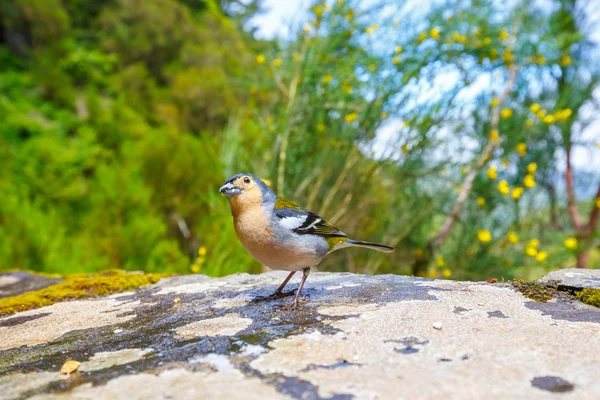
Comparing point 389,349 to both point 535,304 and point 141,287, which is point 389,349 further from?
point 141,287

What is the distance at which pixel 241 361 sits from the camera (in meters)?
1.68

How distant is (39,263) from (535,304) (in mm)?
5275

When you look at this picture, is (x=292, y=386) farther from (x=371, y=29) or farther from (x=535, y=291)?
(x=371, y=29)

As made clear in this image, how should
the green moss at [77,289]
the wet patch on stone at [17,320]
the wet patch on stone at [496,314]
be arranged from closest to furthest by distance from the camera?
the wet patch on stone at [496,314] → the wet patch on stone at [17,320] → the green moss at [77,289]

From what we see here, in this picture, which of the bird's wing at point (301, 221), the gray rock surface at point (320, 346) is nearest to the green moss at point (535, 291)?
the gray rock surface at point (320, 346)

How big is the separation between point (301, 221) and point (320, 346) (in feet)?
3.35

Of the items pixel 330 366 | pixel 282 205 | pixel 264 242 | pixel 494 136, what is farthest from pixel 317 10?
pixel 330 366

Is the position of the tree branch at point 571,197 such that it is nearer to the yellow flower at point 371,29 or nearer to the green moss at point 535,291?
the yellow flower at point 371,29

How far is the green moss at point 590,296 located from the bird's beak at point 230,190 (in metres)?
1.87

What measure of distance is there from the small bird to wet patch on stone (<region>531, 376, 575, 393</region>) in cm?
127

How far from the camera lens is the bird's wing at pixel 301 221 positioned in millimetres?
2633

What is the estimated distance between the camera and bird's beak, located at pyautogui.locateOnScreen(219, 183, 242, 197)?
2.55m

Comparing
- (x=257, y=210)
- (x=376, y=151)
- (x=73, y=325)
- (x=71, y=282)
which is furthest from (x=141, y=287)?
(x=376, y=151)

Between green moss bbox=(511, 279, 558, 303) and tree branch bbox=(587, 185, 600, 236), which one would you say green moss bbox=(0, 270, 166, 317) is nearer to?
green moss bbox=(511, 279, 558, 303)
